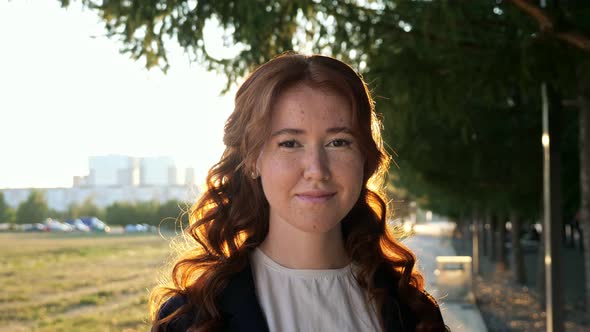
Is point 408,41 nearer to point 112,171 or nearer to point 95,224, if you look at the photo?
point 112,171

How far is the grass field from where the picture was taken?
4.91 metres

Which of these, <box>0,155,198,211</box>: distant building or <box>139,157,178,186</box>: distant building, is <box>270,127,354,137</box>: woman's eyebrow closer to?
<box>0,155,198,211</box>: distant building

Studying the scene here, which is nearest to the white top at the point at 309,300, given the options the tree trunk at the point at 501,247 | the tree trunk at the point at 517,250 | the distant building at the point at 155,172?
the distant building at the point at 155,172

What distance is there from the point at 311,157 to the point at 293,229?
0.79 ft

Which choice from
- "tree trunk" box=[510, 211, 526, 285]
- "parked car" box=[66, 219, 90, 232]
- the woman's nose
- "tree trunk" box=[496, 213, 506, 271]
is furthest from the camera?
"tree trunk" box=[496, 213, 506, 271]

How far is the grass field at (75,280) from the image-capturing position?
4.91 m

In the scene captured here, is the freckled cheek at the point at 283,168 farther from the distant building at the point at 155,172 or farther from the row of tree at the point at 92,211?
the distant building at the point at 155,172

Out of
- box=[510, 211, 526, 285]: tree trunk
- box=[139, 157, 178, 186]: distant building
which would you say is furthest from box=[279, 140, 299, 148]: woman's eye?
box=[510, 211, 526, 285]: tree trunk

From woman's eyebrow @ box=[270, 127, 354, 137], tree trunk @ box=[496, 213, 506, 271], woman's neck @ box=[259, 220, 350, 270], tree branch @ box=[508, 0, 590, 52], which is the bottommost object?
tree trunk @ box=[496, 213, 506, 271]

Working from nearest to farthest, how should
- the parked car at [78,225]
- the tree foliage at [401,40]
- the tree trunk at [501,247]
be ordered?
the tree foliage at [401,40], the parked car at [78,225], the tree trunk at [501,247]

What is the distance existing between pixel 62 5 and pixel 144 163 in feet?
4.88

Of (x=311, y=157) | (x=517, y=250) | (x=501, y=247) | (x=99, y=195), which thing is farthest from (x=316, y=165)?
(x=501, y=247)

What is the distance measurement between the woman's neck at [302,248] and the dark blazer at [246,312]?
0.10 m

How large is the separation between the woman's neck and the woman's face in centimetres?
8
